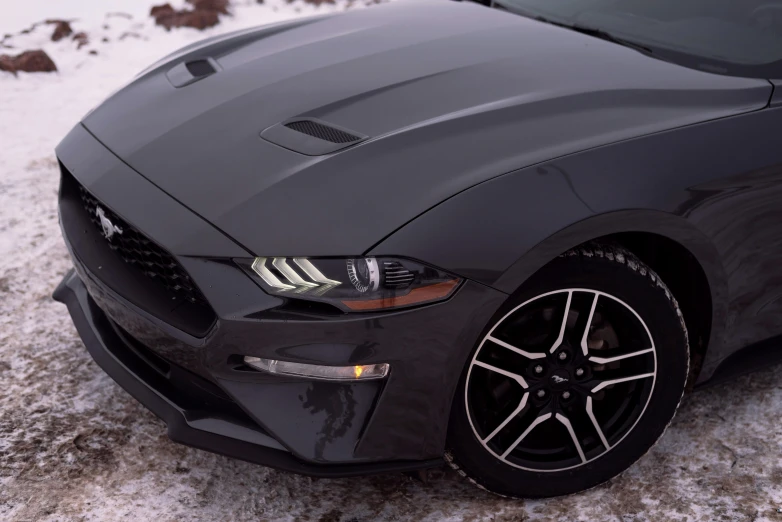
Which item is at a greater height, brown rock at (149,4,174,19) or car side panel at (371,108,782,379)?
car side panel at (371,108,782,379)

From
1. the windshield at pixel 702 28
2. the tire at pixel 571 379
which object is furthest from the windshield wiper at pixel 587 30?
the tire at pixel 571 379

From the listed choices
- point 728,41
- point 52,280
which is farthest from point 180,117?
point 728,41

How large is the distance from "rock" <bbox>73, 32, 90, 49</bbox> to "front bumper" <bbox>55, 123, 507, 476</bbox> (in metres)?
5.57

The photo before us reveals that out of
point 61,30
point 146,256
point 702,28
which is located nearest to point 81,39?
point 61,30

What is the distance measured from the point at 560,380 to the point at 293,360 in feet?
2.49

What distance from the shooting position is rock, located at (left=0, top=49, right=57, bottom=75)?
6.51 metres

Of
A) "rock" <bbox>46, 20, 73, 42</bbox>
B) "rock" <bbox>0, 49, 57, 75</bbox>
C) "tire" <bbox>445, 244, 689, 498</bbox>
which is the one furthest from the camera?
"rock" <bbox>46, 20, 73, 42</bbox>

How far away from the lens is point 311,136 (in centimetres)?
235

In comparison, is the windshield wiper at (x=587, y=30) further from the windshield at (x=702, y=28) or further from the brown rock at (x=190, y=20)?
the brown rock at (x=190, y=20)

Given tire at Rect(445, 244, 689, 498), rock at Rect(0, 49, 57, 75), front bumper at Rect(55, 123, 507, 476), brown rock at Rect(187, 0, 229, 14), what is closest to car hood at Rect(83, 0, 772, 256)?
front bumper at Rect(55, 123, 507, 476)

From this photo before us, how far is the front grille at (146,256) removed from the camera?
7.11 feet

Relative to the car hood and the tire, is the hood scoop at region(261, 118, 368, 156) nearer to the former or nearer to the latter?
the car hood

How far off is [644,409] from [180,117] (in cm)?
163

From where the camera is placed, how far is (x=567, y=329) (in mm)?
2279
